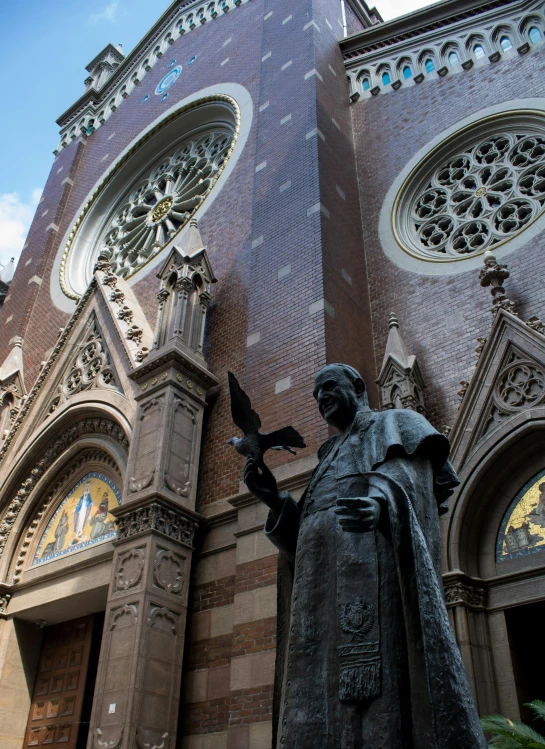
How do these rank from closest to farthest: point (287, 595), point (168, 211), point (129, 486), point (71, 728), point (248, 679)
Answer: point (287, 595) < point (248, 679) < point (129, 486) < point (71, 728) < point (168, 211)

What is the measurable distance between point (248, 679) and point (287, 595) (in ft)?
14.2

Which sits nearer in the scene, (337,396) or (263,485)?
(263,485)

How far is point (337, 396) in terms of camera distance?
12.7ft

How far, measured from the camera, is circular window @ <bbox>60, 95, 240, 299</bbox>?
1595 cm

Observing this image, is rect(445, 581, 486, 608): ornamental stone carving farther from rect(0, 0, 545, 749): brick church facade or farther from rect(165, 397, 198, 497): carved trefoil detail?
rect(165, 397, 198, 497): carved trefoil detail

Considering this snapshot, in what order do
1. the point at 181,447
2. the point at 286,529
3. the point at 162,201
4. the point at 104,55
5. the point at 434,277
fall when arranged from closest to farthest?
1. the point at 286,529
2. the point at 181,447
3. the point at 434,277
4. the point at 162,201
5. the point at 104,55

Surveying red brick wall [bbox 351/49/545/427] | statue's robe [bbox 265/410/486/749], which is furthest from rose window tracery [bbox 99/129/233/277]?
statue's robe [bbox 265/410/486/749]

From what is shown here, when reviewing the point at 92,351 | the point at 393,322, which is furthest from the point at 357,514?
the point at 92,351

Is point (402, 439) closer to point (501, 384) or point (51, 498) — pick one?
point (501, 384)

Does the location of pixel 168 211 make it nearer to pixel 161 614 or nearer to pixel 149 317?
pixel 149 317

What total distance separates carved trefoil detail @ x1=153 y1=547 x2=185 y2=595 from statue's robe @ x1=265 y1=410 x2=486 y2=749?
4.99 meters

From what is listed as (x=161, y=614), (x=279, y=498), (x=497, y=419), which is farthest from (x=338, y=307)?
(x=279, y=498)

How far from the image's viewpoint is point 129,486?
928cm

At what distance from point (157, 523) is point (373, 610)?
6.00 metres
